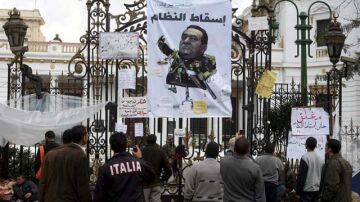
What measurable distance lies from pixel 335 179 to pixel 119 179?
3.41m


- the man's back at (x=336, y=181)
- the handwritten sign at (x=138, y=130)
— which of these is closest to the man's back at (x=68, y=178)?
the man's back at (x=336, y=181)

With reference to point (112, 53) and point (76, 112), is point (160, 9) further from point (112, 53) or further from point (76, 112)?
point (76, 112)

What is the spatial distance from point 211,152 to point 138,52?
4.17m

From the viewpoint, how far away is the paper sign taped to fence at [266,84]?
40.8 ft

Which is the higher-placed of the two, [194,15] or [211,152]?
[194,15]

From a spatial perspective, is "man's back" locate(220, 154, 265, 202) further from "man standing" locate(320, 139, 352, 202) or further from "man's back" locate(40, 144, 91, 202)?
"man's back" locate(40, 144, 91, 202)

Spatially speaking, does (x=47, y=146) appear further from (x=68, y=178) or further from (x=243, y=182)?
(x=243, y=182)

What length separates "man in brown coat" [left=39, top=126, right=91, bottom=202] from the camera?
7223 mm

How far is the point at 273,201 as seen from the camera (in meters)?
10.5

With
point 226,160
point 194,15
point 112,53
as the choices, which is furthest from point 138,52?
point 226,160

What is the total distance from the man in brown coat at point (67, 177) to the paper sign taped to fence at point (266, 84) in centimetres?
587

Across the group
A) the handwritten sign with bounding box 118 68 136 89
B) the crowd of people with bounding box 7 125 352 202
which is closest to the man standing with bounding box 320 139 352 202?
the crowd of people with bounding box 7 125 352 202

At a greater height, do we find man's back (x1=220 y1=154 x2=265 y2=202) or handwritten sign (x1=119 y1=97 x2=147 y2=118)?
handwritten sign (x1=119 y1=97 x2=147 y2=118)

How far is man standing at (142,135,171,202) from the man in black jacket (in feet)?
9.27
